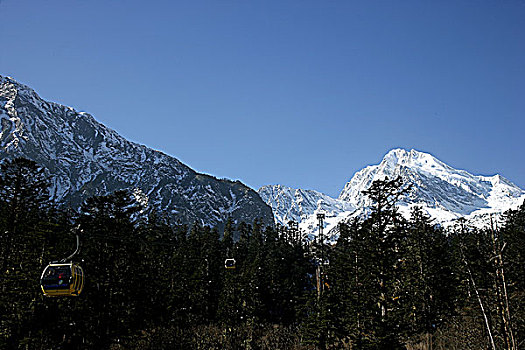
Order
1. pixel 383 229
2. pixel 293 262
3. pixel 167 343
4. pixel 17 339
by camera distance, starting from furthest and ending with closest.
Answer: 1. pixel 293 262
2. pixel 167 343
3. pixel 383 229
4. pixel 17 339

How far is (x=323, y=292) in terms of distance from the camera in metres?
41.6

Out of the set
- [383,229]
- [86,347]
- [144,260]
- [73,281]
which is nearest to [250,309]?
[144,260]

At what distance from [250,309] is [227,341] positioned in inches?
286

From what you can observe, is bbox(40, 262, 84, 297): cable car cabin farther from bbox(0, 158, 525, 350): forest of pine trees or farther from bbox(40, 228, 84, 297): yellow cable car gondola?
bbox(0, 158, 525, 350): forest of pine trees

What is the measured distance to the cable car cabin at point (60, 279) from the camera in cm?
2184

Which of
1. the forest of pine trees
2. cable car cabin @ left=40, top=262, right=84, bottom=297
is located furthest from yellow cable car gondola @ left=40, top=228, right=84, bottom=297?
the forest of pine trees

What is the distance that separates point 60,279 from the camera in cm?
2200

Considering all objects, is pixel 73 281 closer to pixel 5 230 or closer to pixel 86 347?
pixel 5 230

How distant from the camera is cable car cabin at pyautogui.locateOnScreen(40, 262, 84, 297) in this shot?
2184 cm

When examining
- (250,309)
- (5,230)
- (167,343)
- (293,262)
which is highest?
(293,262)

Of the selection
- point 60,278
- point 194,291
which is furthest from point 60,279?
point 194,291

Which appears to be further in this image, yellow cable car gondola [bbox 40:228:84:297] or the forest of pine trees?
the forest of pine trees

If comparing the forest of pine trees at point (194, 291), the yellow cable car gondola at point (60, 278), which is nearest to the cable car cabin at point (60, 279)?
the yellow cable car gondola at point (60, 278)

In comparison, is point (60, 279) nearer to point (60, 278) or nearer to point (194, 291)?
point (60, 278)
